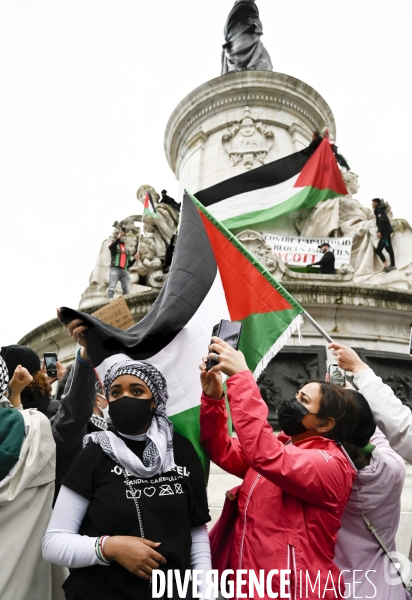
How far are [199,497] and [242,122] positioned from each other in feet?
40.8

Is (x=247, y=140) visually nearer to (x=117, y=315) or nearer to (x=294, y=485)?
(x=117, y=315)

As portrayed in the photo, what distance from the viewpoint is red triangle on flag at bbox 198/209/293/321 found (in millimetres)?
3818

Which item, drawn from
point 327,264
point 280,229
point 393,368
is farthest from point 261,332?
point 280,229

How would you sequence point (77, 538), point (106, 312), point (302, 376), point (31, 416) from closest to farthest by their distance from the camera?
point (77, 538)
point (31, 416)
point (106, 312)
point (302, 376)

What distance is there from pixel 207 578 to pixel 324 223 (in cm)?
996

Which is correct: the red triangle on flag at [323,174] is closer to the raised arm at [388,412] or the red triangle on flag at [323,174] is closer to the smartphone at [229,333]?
the raised arm at [388,412]

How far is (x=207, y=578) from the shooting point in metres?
2.36

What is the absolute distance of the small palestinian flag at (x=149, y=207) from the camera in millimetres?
12164

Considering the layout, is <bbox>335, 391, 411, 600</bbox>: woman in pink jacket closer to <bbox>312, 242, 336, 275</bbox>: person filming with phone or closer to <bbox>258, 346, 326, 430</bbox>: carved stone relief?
<bbox>258, 346, 326, 430</bbox>: carved stone relief

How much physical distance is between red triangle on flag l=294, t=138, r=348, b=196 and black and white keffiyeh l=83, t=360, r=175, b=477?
9655 mm

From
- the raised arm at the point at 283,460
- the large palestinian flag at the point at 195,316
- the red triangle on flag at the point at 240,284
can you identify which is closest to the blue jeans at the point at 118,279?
the large palestinian flag at the point at 195,316

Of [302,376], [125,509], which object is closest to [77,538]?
[125,509]

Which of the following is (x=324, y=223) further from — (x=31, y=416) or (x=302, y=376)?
(x=31, y=416)

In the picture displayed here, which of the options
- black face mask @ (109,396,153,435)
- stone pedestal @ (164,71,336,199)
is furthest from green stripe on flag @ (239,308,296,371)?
stone pedestal @ (164,71,336,199)
